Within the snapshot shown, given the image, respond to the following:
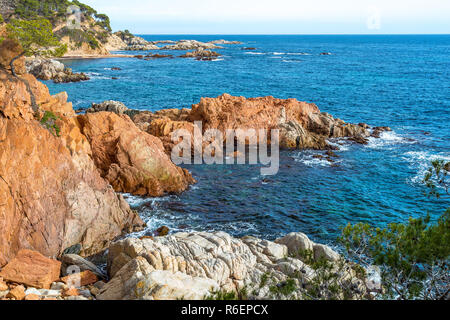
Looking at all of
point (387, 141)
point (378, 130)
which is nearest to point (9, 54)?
point (387, 141)

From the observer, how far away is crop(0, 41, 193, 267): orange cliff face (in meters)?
18.0

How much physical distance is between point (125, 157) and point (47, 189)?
9.75 meters

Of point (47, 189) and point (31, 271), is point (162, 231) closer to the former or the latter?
point (47, 189)

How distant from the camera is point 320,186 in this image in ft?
108

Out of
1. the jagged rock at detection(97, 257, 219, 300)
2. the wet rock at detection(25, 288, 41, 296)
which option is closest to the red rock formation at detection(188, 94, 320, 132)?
the jagged rock at detection(97, 257, 219, 300)

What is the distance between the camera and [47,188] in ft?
65.7

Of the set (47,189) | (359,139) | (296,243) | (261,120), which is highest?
(261,120)

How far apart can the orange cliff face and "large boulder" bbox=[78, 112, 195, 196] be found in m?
3.12

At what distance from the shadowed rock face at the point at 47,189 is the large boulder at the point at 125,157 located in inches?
192

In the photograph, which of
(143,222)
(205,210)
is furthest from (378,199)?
(143,222)

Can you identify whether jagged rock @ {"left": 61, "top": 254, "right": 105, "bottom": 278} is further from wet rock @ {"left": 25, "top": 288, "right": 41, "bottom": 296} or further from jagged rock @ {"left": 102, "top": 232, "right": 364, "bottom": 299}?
wet rock @ {"left": 25, "top": 288, "right": 41, "bottom": 296}

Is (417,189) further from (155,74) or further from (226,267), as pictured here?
(155,74)

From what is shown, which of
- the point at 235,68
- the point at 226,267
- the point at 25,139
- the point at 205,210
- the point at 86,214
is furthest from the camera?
the point at 235,68
